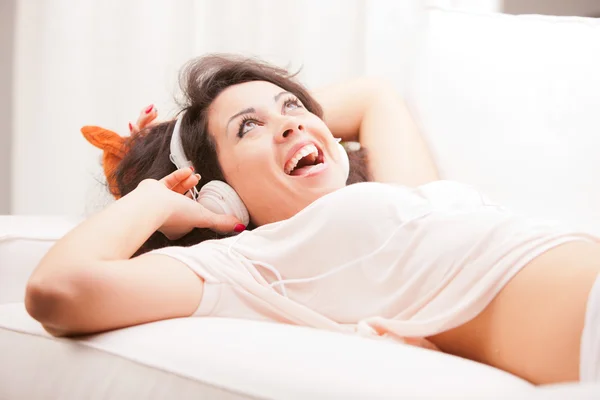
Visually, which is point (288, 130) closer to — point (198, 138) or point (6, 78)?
point (198, 138)

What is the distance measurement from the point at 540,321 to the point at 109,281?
560 millimetres

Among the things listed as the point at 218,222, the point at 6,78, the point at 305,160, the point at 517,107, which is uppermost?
the point at 517,107

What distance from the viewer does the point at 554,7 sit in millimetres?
3207

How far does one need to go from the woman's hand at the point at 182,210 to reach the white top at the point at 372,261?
145 mm

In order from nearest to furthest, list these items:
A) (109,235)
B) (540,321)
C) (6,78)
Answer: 1. (540,321)
2. (109,235)
3. (6,78)

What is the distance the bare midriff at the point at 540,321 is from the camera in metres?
0.87

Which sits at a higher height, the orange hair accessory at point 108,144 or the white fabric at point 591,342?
the white fabric at point 591,342

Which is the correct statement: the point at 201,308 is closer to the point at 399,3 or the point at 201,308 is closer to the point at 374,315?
the point at 374,315

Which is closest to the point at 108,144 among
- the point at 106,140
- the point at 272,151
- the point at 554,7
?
the point at 106,140

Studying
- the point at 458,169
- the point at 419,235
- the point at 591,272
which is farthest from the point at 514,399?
the point at 458,169

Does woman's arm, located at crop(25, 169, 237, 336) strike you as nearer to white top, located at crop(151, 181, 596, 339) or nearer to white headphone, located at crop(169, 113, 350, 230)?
white top, located at crop(151, 181, 596, 339)

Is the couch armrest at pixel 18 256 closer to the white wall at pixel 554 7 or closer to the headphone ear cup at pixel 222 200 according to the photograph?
the headphone ear cup at pixel 222 200

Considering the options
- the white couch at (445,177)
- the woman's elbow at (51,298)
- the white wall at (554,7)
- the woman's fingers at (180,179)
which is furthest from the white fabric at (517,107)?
the white wall at (554,7)

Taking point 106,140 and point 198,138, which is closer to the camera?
point 198,138
